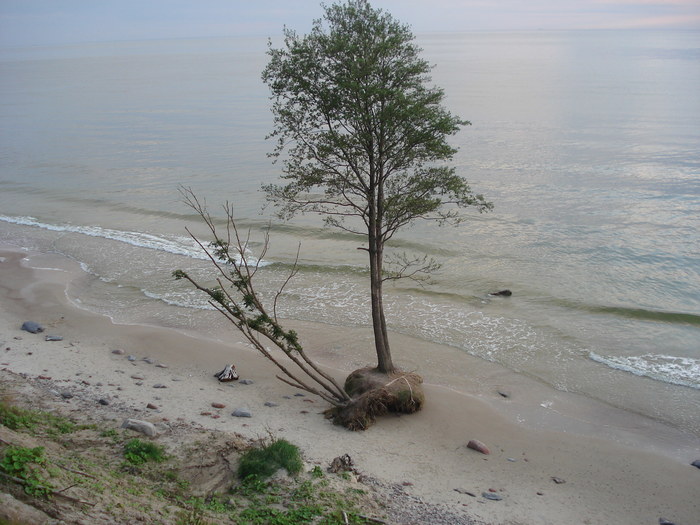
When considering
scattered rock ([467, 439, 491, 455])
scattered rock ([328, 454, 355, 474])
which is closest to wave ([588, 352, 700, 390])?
scattered rock ([467, 439, 491, 455])

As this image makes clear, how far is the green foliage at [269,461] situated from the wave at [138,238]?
56.8 feet

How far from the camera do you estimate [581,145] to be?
1938 inches

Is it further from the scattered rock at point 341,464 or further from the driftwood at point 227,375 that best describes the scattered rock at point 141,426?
the driftwood at point 227,375

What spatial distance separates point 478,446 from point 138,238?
23682 mm

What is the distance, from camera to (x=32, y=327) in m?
17.8

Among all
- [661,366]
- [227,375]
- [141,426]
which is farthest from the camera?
[661,366]

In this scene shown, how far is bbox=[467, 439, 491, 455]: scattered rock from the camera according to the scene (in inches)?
501

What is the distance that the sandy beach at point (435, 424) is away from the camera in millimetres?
11188

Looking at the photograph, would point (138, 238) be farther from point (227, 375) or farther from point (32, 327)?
point (227, 375)

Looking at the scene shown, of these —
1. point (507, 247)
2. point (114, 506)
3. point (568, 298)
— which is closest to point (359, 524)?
point (114, 506)

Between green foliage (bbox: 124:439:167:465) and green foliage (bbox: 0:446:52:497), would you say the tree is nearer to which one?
green foliage (bbox: 124:439:167:465)

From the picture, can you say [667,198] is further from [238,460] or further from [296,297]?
[238,460]

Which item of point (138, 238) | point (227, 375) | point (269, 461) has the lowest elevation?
point (227, 375)

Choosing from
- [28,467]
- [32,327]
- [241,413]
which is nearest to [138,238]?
[32,327]
